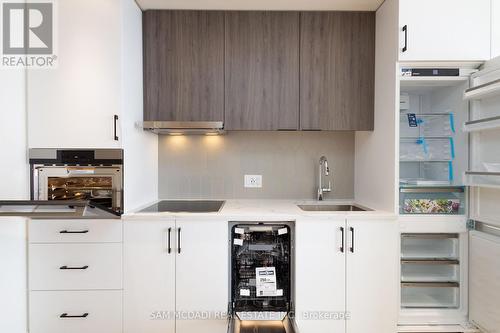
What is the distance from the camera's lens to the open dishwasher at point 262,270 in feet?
Result: 6.12

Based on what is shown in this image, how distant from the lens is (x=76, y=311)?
1823mm

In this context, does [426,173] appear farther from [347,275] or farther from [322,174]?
[347,275]

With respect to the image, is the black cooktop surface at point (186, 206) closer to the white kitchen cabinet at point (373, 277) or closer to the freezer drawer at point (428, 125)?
the white kitchen cabinet at point (373, 277)

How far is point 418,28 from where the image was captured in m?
1.84

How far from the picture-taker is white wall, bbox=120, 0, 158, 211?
1.85 metres

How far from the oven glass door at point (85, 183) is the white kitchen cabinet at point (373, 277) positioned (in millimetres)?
1567

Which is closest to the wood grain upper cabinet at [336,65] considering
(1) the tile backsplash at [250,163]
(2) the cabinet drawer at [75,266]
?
(1) the tile backsplash at [250,163]

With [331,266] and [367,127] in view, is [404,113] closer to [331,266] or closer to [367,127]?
[367,127]

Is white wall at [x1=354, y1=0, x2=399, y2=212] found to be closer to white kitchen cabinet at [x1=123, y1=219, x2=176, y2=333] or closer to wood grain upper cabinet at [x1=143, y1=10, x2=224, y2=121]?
wood grain upper cabinet at [x1=143, y1=10, x2=224, y2=121]

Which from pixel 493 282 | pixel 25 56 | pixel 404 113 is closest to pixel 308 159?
pixel 404 113

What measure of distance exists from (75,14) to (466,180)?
268 centimetres

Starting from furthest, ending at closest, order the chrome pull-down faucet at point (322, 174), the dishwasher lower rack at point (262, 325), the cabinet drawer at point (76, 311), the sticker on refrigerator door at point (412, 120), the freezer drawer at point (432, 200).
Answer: the chrome pull-down faucet at point (322, 174)
the sticker on refrigerator door at point (412, 120)
the freezer drawer at point (432, 200)
the cabinet drawer at point (76, 311)
the dishwasher lower rack at point (262, 325)
